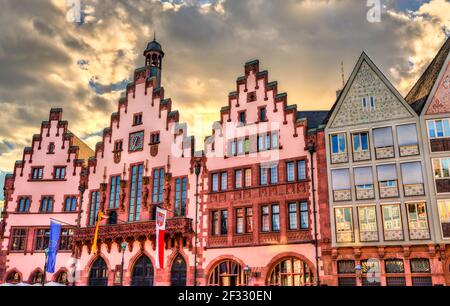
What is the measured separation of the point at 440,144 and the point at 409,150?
214cm

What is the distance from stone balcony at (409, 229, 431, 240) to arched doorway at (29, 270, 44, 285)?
36646 millimetres

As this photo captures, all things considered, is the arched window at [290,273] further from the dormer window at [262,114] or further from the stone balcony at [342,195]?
the dormer window at [262,114]

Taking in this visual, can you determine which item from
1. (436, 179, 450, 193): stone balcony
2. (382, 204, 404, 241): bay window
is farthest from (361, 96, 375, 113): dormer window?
(382, 204, 404, 241): bay window

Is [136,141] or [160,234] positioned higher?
[136,141]

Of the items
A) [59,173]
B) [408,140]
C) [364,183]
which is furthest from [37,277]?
[408,140]

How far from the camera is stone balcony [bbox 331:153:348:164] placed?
33969 mm

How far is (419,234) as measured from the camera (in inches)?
1182

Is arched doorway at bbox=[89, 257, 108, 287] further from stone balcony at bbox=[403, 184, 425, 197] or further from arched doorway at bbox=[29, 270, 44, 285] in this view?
stone balcony at bbox=[403, 184, 425, 197]

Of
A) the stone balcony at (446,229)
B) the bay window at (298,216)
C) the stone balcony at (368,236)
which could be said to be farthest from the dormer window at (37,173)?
the stone balcony at (446,229)

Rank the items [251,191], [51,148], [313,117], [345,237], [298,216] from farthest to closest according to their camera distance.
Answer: [51,148] < [313,117] < [251,191] < [298,216] < [345,237]

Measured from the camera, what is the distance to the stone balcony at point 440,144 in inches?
1228

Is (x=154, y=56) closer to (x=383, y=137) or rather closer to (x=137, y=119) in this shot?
(x=137, y=119)

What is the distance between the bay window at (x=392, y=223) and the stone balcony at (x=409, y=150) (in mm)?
3991

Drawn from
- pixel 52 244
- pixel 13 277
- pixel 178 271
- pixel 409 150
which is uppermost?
pixel 409 150
